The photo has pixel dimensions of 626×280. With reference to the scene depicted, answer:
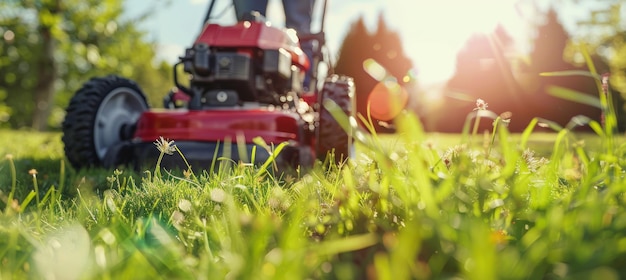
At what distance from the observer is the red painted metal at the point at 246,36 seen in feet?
11.4

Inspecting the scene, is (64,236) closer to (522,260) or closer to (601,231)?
(522,260)

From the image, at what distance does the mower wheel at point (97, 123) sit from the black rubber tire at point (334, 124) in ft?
3.95

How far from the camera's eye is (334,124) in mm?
2941

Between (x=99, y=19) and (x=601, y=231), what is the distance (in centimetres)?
1486

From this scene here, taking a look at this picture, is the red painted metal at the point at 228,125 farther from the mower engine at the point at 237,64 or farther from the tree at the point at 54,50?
the tree at the point at 54,50

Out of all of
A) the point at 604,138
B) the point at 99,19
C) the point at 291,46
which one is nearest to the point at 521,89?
the point at 99,19

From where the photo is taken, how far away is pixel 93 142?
3617mm

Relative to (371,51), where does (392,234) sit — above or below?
above

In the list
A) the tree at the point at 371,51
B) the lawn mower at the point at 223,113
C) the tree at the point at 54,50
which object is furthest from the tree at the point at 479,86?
the lawn mower at the point at 223,113

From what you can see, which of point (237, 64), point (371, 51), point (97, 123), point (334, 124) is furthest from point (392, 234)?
point (371, 51)

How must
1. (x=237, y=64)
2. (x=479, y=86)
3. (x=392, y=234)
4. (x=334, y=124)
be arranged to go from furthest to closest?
(x=479, y=86), (x=237, y=64), (x=334, y=124), (x=392, y=234)

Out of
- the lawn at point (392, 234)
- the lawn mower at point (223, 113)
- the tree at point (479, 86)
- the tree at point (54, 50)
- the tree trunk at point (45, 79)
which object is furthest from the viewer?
the tree at point (479, 86)

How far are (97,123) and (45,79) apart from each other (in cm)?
1799

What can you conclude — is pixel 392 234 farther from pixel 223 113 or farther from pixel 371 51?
pixel 371 51
